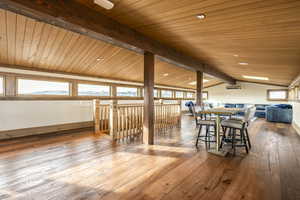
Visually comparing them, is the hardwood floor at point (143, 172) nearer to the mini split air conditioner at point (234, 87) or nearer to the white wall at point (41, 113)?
the white wall at point (41, 113)

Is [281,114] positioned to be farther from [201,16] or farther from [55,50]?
[55,50]

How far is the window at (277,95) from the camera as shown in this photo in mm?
10195

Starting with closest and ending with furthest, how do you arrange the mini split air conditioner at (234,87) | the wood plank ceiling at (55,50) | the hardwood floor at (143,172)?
1. the hardwood floor at (143,172)
2. the wood plank ceiling at (55,50)
3. the mini split air conditioner at (234,87)

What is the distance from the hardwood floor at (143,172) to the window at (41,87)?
1.61 m

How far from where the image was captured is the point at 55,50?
397 centimetres

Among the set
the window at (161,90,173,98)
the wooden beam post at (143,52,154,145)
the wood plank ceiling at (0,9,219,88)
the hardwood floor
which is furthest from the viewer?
the window at (161,90,173,98)

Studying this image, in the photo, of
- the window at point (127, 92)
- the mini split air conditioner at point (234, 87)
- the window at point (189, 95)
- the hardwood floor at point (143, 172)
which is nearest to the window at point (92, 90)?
the window at point (127, 92)

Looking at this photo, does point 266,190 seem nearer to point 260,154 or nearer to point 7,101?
point 260,154

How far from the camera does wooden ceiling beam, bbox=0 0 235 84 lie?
1.97m

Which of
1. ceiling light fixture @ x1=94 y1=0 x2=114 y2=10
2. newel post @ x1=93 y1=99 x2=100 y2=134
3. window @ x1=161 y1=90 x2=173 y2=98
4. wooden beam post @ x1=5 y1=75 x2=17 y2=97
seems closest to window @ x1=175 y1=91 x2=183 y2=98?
window @ x1=161 y1=90 x2=173 y2=98

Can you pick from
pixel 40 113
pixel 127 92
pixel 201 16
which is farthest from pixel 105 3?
pixel 127 92

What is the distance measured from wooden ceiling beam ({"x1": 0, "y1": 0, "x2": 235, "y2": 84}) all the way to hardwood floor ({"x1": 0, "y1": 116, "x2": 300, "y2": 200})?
7.25 feet

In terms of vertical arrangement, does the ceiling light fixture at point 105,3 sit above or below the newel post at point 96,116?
above

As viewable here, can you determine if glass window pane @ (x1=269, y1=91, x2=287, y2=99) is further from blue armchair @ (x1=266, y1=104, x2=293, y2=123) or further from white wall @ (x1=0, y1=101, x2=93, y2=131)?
white wall @ (x1=0, y1=101, x2=93, y2=131)
